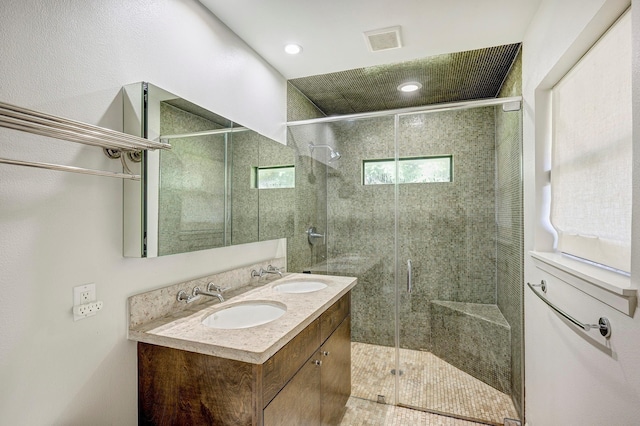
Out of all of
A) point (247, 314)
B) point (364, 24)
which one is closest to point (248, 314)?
point (247, 314)

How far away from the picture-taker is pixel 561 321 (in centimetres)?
146

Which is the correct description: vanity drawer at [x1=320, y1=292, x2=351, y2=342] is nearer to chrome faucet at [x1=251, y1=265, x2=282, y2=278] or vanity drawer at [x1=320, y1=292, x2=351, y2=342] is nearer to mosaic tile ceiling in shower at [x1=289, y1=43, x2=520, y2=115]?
chrome faucet at [x1=251, y1=265, x2=282, y2=278]

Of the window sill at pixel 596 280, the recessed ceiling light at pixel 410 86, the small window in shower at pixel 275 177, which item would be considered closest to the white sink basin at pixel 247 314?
the small window in shower at pixel 275 177

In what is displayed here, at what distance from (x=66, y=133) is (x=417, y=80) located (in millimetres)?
2676

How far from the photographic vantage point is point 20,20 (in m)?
0.98

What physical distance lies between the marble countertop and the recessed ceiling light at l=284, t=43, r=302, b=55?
1708 mm

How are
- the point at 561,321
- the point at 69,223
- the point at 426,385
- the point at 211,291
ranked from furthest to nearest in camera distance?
1. the point at 426,385
2. the point at 211,291
3. the point at 561,321
4. the point at 69,223

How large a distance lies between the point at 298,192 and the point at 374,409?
5.59 ft

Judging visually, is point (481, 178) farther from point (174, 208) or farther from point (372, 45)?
point (174, 208)

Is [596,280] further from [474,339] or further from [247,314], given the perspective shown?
[474,339]

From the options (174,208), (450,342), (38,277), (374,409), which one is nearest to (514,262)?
(450,342)

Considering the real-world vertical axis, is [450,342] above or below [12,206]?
below

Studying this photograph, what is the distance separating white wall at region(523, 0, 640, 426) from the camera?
0.95 meters

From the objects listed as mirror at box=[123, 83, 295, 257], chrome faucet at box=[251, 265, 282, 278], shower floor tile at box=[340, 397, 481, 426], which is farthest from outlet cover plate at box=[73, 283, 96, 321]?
shower floor tile at box=[340, 397, 481, 426]
